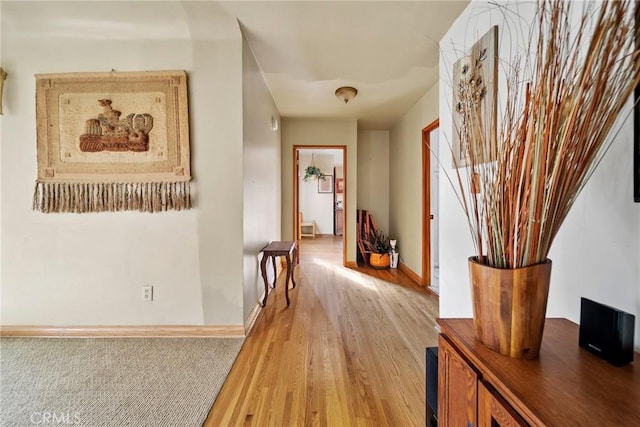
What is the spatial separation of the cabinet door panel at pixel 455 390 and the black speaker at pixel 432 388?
0.25m

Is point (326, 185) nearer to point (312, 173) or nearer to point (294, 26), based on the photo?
point (312, 173)

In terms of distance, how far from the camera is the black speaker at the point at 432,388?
3.54 ft

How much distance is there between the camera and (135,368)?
1634 mm

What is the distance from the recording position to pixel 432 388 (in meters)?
1.09

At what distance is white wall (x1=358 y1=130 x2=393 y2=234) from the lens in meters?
4.78

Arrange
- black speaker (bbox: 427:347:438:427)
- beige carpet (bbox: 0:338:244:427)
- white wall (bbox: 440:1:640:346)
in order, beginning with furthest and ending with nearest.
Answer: beige carpet (bbox: 0:338:244:427) < black speaker (bbox: 427:347:438:427) < white wall (bbox: 440:1:640:346)

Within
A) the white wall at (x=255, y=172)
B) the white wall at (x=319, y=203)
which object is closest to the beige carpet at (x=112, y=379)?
the white wall at (x=255, y=172)

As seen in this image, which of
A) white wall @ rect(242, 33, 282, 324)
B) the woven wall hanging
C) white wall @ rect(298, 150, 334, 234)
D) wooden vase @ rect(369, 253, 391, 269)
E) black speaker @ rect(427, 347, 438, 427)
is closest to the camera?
black speaker @ rect(427, 347, 438, 427)

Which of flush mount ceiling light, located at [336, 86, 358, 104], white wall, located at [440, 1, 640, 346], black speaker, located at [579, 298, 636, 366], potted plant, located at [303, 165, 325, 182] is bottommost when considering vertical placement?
black speaker, located at [579, 298, 636, 366]

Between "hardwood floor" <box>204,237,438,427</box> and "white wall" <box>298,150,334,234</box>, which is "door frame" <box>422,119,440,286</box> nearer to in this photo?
"hardwood floor" <box>204,237,438,427</box>

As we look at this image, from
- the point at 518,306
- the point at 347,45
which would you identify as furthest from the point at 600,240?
the point at 347,45

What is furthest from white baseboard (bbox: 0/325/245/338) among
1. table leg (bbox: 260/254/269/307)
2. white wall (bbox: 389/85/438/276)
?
white wall (bbox: 389/85/438/276)

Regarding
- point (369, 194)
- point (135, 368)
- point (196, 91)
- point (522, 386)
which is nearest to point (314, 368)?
point (135, 368)

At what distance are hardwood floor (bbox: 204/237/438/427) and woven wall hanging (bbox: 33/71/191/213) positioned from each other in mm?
1294
